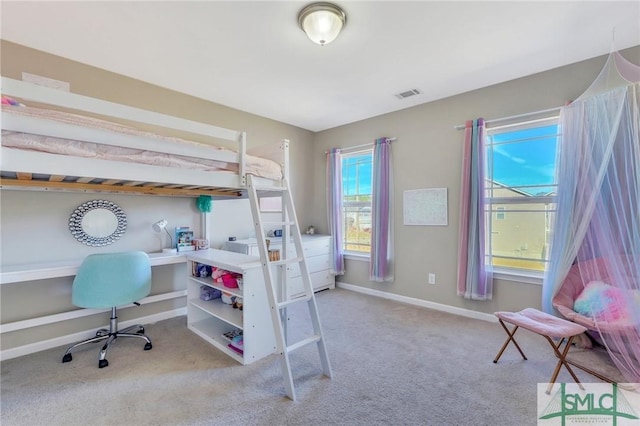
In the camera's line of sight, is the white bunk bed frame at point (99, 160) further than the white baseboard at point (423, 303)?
No

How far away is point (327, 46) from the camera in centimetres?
229

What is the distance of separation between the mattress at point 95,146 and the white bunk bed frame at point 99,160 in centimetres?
2

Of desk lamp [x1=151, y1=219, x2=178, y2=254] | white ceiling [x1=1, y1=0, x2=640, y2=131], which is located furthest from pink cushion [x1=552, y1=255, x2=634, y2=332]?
desk lamp [x1=151, y1=219, x2=178, y2=254]

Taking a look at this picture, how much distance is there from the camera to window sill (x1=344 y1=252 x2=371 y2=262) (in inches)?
162

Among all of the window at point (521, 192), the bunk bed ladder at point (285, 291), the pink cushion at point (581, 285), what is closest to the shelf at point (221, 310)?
the bunk bed ladder at point (285, 291)

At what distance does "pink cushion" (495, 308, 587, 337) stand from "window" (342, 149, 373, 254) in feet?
7.36

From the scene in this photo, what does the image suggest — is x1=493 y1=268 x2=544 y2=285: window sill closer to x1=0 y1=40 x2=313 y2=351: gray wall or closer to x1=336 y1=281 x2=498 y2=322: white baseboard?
x1=336 y1=281 x2=498 y2=322: white baseboard

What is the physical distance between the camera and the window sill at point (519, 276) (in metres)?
2.76

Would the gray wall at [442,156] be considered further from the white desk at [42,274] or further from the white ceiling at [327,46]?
the white desk at [42,274]

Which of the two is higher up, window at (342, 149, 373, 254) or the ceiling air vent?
the ceiling air vent

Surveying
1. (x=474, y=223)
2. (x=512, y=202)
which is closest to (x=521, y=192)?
(x=512, y=202)

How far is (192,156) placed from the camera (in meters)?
1.86

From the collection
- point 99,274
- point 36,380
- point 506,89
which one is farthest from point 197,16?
point 506,89

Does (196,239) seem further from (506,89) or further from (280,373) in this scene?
(506,89)
